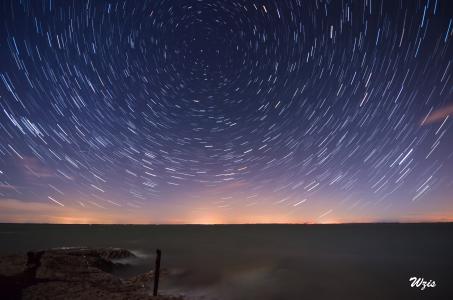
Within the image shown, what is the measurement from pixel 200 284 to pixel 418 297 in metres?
20.0

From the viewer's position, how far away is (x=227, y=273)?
41.5 m

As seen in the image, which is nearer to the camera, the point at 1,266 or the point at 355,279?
the point at 1,266

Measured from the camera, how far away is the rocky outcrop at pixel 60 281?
2064cm

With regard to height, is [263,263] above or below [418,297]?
above

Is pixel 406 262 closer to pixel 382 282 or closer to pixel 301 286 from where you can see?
pixel 382 282

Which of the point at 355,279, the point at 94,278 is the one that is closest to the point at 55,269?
the point at 94,278

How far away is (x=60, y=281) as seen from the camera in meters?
24.2

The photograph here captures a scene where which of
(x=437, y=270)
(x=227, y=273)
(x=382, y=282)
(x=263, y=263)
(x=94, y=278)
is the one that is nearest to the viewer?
(x=94, y=278)

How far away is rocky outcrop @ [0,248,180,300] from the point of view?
67.7ft
